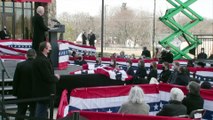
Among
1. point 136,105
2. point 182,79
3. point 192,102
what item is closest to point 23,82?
point 136,105

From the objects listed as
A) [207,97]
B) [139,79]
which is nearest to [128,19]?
[139,79]

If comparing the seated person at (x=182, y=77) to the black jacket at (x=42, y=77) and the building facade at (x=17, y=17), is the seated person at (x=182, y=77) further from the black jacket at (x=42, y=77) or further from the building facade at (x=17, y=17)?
the building facade at (x=17, y=17)

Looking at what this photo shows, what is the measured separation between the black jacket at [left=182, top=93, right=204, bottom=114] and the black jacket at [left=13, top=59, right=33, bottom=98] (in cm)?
→ 301

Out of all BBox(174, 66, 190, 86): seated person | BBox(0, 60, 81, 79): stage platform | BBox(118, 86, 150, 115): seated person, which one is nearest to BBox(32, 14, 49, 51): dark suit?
BBox(0, 60, 81, 79): stage platform

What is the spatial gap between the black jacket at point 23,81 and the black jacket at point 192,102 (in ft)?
9.87

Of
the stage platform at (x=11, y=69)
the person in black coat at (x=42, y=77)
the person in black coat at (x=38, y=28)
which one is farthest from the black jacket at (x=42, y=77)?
the stage platform at (x=11, y=69)

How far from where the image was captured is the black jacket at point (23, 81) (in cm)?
793

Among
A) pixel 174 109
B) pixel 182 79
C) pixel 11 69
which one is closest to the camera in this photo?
pixel 174 109

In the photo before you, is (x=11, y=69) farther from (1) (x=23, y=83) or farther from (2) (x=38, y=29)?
(1) (x=23, y=83)

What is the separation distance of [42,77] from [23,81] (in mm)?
745

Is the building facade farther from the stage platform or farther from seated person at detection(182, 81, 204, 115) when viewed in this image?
seated person at detection(182, 81, 204, 115)

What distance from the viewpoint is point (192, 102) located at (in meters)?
7.72

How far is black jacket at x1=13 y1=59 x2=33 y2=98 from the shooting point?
26.0 ft

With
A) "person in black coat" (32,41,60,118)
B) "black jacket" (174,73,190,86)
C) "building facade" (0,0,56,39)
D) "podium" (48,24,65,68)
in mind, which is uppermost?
"building facade" (0,0,56,39)
